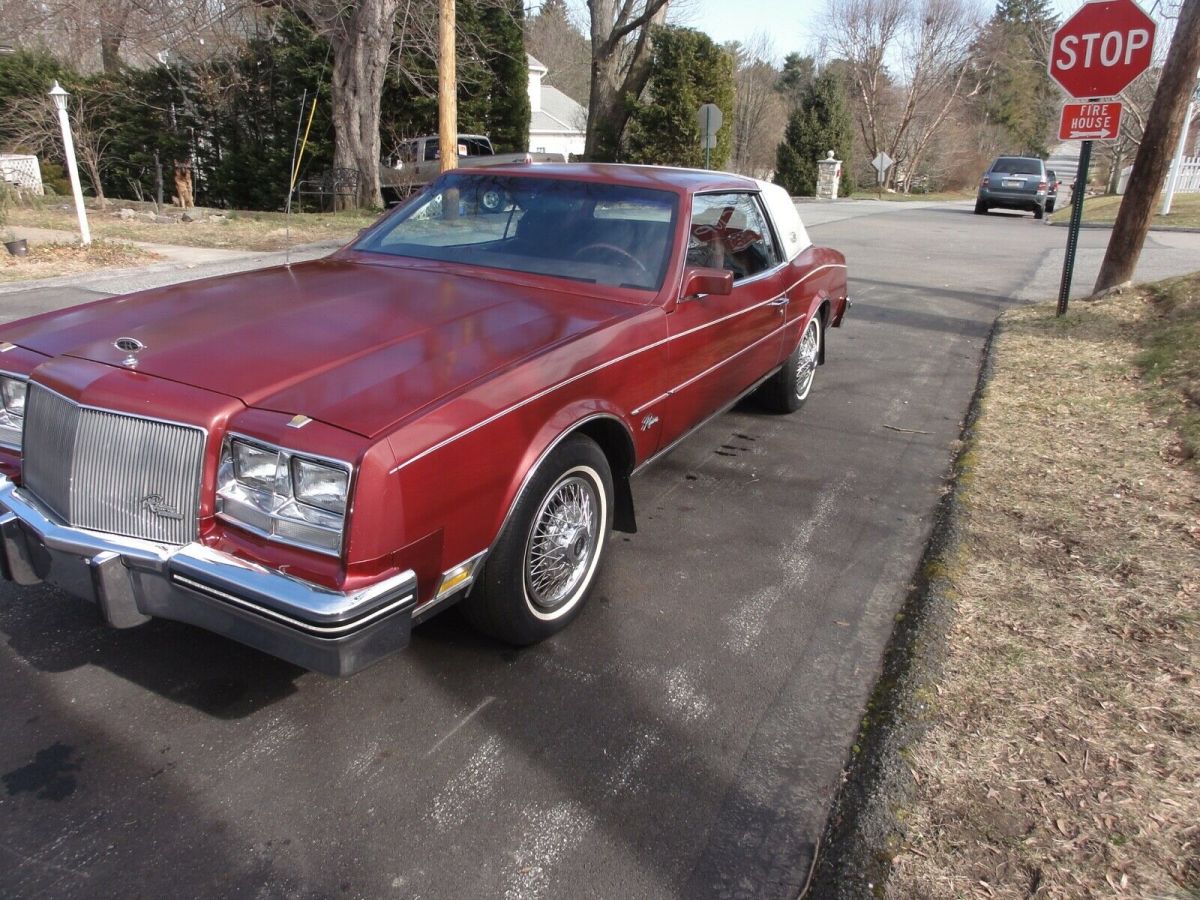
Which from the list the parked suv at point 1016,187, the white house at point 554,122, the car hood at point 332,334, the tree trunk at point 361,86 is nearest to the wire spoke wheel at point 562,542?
the car hood at point 332,334

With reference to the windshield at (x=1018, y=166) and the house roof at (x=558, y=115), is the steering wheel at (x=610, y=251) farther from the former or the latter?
the house roof at (x=558, y=115)

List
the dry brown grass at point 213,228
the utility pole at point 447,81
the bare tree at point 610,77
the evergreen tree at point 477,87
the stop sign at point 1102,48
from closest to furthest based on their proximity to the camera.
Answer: the stop sign at point 1102,48 < the utility pole at point 447,81 < the dry brown grass at point 213,228 < the evergreen tree at point 477,87 < the bare tree at point 610,77

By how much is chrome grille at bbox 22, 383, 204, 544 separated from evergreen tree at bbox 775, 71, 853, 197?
36.3 meters

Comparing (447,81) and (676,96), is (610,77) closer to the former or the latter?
(676,96)

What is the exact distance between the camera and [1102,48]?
25.8ft

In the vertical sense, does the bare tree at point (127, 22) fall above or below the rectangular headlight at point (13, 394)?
above

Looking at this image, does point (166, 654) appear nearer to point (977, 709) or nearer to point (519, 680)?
point (519, 680)

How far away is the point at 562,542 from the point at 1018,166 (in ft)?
88.8

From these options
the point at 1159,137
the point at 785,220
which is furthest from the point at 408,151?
the point at 785,220

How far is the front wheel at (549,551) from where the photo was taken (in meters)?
2.83

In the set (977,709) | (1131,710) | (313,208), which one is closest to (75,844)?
(977,709)

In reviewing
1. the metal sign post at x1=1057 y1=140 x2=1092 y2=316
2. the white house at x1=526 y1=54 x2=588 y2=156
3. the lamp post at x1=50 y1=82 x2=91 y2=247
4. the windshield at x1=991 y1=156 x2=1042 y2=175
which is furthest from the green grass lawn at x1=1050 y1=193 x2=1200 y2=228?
the white house at x1=526 y1=54 x2=588 y2=156

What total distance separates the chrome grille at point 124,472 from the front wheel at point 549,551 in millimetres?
928

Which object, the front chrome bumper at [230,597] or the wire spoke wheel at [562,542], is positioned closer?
the front chrome bumper at [230,597]
